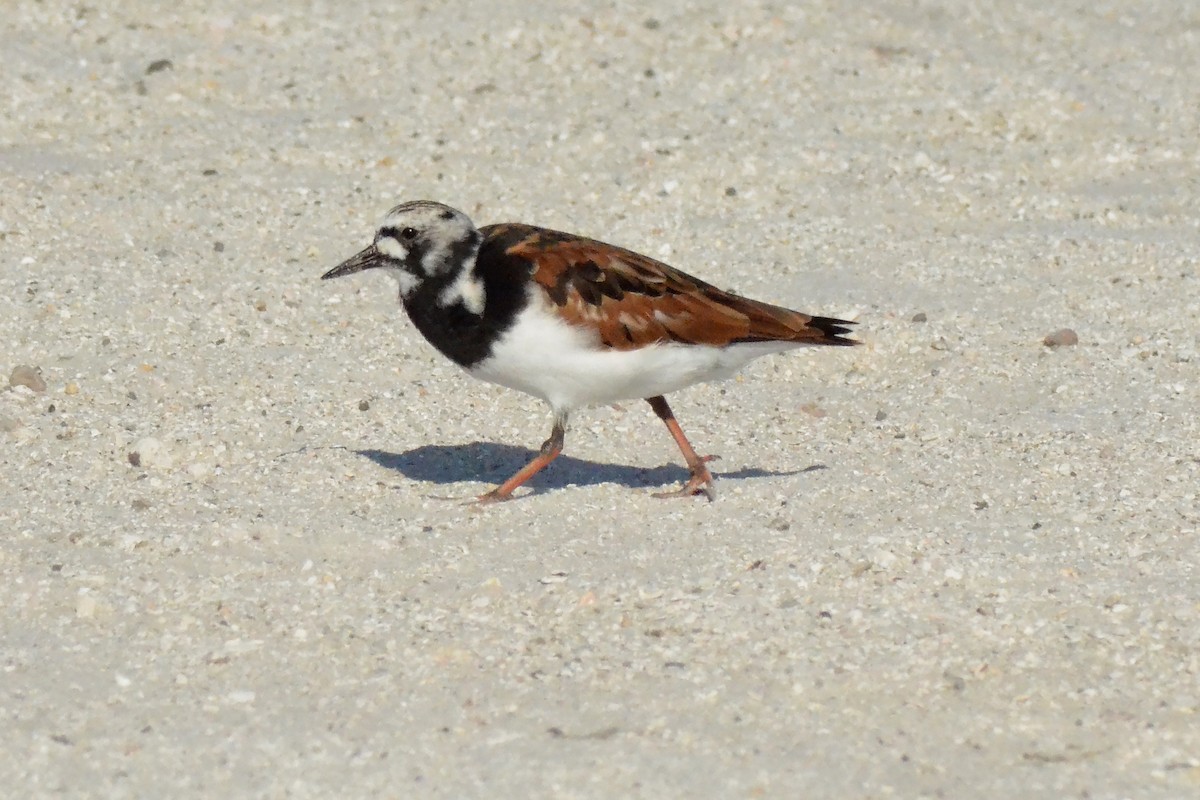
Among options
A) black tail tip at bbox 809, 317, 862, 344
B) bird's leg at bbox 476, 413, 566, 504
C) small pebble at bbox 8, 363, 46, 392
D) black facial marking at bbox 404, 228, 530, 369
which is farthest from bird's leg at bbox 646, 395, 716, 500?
small pebble at bbox 8, 363, 46, 392

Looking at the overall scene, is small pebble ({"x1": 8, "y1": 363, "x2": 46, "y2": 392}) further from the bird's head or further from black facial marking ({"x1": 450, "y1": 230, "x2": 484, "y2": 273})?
black facial marking ({"x1": 450, "y1": 230, "x2": 484, "y2": 273})

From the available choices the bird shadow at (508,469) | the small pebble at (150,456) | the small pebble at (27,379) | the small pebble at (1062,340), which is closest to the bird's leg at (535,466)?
the bird shadow at (508,469)

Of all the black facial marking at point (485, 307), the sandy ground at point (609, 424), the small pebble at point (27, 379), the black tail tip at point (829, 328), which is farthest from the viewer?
the small pebble at point (27, 379)

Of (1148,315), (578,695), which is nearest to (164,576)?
(578,695)

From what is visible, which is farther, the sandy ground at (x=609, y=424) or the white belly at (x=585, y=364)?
the white belly at (x=585, y=364)

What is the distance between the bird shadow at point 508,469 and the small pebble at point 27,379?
4.87 ft

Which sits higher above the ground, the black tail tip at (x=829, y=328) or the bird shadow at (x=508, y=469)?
the black tail tip at (x=829, y=328)

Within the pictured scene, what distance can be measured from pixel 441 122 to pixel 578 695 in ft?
20.6

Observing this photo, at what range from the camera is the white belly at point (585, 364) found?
6.29 metres

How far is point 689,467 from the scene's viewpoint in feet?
23.0

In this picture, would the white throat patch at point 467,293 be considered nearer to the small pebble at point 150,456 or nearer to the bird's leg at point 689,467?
the bird's leg at point 689,467

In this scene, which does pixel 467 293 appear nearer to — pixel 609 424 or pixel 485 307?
pixel 485 307

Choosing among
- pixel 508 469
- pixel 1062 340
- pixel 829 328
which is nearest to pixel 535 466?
pixel 508 469

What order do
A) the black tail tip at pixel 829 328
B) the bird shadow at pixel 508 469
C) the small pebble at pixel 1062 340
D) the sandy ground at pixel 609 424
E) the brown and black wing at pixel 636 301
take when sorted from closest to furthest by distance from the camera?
the sandy ground at pixel 609 424
the brown and black wing at pixel 636 301
the black tail tip at pixel 829 328
the bird shadow at pixel 508 469
the small pebble at pixel 1062 340
